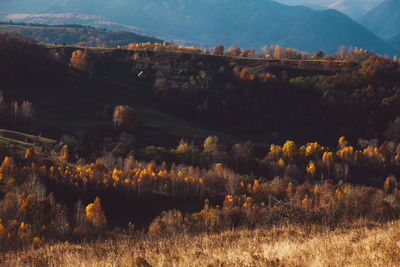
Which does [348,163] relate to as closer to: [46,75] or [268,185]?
[268,185]

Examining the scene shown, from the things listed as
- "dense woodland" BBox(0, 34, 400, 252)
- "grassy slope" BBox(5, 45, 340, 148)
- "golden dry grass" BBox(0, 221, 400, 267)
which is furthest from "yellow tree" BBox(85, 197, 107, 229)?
"grassy slope" BBox(5, 45, 340, 148)

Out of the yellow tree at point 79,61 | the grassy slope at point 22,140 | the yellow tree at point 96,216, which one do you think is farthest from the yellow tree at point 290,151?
the yellow tree at point 79,61

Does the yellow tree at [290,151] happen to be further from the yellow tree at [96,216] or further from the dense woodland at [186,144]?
the yellow tree at [96,216]

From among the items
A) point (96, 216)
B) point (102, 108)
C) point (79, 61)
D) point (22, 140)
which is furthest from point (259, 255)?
point (79, 61)

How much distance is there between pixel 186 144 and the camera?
103 metres

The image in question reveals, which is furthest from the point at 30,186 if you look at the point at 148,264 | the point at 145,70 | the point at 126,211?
the point at 145,70

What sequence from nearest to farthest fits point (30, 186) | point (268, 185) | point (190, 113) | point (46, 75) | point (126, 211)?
point (30, 186), point (126, 211), point (268, 185), point (46, 75), point (190, 113)

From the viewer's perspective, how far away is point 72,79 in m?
145

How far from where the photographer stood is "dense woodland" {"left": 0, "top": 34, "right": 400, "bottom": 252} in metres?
43.6

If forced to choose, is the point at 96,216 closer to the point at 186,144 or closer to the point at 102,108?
the point at 186,144

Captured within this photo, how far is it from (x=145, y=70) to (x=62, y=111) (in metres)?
70.1

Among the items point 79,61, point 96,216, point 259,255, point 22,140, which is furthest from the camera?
point 79,61

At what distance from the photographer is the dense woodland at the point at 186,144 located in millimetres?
43562

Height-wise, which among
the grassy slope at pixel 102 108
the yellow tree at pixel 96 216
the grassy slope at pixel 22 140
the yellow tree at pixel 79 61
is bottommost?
the yellow tree at pixel 96 216
